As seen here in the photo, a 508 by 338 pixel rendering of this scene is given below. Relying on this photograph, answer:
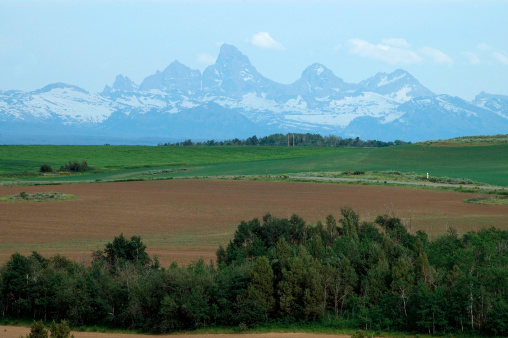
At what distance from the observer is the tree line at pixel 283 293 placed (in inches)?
1043

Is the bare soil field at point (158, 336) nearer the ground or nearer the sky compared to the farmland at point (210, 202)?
nearer the ground

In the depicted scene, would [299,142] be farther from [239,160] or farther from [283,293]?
[283,293]

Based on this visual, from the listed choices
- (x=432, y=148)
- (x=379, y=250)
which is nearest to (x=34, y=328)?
(x=379, y=250)

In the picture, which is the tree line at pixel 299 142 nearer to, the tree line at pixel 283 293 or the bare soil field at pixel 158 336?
the tree line at pixel 283 293


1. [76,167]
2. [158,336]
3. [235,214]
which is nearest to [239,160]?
[76,167]

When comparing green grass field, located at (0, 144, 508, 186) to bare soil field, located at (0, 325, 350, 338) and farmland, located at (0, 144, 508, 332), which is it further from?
bare soil field, located at (0, 325, 350, 338)

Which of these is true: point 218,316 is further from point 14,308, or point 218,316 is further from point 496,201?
point 496,201

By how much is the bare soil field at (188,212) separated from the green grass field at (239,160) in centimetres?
1848

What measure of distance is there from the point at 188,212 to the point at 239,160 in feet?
253

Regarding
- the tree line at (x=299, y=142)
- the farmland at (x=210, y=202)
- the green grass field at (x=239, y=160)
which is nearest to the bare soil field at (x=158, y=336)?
the farmland at (x=210, y=202)

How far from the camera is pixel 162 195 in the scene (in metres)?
69.0

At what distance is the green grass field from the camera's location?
9681cm

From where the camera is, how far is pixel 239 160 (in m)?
134

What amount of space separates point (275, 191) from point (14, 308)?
44527 mm
